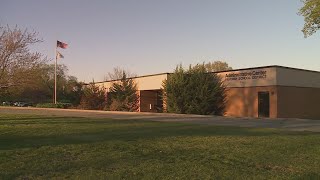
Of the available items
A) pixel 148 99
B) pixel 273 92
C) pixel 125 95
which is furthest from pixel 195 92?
pixel 148 99

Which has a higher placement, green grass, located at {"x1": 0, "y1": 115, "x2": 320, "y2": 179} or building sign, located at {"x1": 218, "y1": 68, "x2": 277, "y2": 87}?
building sign, located at {"x1": 218, "y1": 68, "x2": 277, "y2": 87}

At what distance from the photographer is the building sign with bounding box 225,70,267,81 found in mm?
36875

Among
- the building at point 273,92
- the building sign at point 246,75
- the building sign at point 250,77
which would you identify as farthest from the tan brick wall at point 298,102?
the building sign at point 246,75

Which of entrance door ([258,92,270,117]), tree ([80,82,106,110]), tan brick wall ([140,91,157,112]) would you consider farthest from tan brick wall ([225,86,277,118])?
tree ([80,82,106,110])

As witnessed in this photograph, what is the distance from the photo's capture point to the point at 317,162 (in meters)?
9.36

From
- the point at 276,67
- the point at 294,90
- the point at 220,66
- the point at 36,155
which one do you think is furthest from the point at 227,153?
the point at 220,66

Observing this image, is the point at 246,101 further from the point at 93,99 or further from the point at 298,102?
the point at 93,99

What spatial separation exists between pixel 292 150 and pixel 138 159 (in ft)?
15.1

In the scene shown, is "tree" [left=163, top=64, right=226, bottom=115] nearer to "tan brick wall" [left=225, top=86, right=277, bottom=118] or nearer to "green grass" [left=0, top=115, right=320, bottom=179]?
"tan brick wall" [left=225, top=86, right=277, bottom=118]

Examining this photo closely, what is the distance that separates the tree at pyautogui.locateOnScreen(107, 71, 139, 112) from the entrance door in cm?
1768

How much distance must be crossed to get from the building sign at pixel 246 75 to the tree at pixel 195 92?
1137mm

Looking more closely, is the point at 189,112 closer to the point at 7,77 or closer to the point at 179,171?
the point at 7,77

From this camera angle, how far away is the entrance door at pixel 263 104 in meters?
36.4

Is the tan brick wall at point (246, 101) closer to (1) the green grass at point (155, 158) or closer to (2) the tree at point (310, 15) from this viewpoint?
(2) the tree at point (310, 15)
